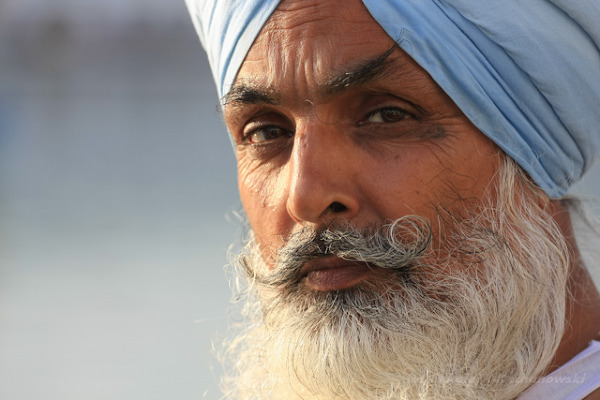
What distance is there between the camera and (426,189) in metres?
2.16

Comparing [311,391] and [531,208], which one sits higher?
[531,208]

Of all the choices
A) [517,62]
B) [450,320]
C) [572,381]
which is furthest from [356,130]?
[572,381]

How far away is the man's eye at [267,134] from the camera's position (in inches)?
95.6

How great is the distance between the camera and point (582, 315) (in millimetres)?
2361

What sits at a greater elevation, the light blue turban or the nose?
the light blue turban

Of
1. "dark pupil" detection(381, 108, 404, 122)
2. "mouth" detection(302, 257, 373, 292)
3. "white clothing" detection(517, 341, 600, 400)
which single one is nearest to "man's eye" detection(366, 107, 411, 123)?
"dark pupil" detection(381, 108, 404, 122)

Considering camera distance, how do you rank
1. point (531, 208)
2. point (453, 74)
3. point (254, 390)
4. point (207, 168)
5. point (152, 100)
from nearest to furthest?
point (453, 74), point (531, 208), point (254, 390), point (207, 168), point (152, 100)

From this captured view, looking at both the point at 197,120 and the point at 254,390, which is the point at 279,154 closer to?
the point at 254,390

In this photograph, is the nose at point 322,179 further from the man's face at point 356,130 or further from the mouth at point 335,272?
the mouth at point 335,272

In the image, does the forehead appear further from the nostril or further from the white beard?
the white beard

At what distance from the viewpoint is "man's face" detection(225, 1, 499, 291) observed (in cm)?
212

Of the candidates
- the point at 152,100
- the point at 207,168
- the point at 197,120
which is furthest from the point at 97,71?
the point at 207,168

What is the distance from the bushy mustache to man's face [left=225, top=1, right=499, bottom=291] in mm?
28

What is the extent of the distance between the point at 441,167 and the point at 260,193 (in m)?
0.55
